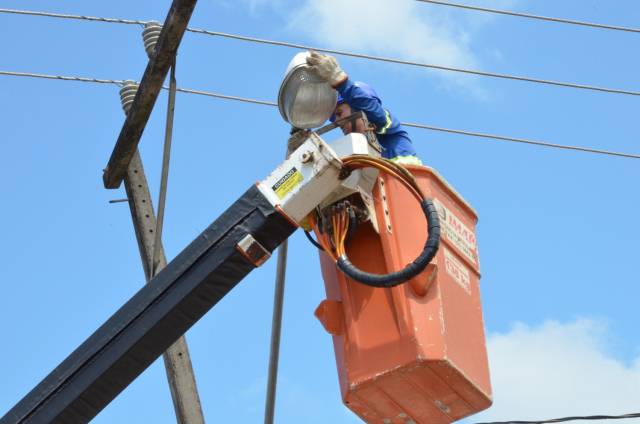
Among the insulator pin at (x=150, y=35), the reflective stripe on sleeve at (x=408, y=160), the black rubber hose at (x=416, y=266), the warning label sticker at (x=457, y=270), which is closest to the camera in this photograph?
the black rubber hose at (x=416, y=266)

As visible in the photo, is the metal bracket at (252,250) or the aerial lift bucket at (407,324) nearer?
the metal bracket at (252,250)

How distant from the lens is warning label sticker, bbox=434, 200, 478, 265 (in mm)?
7117

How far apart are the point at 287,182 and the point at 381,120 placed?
1005 mm

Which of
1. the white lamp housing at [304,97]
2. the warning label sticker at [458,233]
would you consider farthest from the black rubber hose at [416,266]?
the white lamp housing at [304,97]

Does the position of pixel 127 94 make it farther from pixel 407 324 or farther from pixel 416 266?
pixel 416 266

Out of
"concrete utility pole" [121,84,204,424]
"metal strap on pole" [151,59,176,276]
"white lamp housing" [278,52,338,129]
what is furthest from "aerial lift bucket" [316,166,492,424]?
"concrete utility pole" [121,84,204,424]

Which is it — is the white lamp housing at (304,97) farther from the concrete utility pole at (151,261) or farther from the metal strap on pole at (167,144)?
the concrete utility pole at (151,261)

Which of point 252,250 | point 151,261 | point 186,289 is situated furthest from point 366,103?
point 151,261

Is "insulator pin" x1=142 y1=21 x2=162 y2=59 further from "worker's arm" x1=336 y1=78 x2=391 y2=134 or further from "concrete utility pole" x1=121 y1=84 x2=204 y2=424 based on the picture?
"worker's arm" x1=336 y1=78 x2=391 y2=134

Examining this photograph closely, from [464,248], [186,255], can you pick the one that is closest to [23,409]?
[186,255]

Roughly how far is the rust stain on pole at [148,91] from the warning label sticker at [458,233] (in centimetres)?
165

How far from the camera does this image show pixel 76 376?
6488 mm

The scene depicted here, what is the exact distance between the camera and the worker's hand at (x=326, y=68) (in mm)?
7070

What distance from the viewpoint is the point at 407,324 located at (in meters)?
6.67
